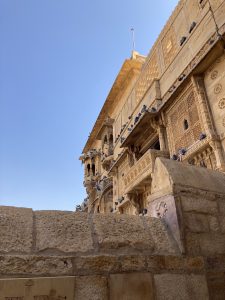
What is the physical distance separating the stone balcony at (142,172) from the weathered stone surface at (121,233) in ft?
26.9

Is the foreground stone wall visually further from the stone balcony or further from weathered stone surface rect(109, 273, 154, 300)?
the stone balcony

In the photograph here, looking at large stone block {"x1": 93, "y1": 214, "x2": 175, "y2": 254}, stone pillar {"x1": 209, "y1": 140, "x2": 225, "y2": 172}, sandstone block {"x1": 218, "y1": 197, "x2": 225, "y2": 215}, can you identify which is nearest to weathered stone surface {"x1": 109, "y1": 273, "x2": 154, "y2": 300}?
large stone block {"x1": 93, "y1": 214, "x2": 175, "y2": 254}

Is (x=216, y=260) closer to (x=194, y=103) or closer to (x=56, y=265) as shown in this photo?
(x=56, y=265)

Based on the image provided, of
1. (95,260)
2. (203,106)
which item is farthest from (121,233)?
(203,106)

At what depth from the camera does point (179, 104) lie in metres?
10.0

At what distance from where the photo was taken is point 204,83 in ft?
28.8

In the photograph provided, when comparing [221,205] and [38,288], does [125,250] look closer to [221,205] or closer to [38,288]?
[38,288]

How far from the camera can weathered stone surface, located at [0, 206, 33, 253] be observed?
161 centimetres

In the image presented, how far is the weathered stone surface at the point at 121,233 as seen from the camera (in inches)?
73.5

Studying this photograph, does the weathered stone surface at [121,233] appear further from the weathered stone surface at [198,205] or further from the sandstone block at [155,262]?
the weathered stone surface at [198,205]

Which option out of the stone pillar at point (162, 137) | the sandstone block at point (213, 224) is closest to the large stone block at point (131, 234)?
the sandstone block at point (213, 224)

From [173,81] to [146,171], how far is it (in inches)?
150

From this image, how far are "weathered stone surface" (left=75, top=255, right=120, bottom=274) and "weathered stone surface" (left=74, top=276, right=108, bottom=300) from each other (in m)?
0.05

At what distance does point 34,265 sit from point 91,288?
1.25ft
